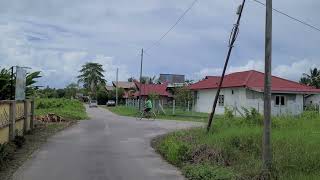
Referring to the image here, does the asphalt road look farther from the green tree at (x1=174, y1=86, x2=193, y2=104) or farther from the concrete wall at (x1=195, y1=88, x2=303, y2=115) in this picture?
the green tree at (x1=174, y1=86, x2=193, y2=104)

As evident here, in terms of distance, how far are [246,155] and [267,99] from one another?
2.35 m

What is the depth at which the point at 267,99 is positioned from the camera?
11359 millimetres

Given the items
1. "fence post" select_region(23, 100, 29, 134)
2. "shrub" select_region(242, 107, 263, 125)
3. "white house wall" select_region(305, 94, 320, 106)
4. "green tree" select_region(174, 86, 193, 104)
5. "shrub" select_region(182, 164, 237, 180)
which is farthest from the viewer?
"green tree" select_region(174, 86, 193, 104)

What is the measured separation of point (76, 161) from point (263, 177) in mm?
5636

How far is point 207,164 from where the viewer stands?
12398 millimetres

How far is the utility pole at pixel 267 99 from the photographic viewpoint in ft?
36.3

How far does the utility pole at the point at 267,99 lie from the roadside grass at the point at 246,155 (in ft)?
0.73

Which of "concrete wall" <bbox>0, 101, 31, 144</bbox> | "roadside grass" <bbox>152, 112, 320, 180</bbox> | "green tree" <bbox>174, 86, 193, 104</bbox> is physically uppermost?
"green tree" <bbox>174, 86, 193, 104</bbox>

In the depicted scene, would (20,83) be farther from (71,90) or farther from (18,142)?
(71,90)

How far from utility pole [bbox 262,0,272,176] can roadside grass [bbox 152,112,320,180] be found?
0.73 ft

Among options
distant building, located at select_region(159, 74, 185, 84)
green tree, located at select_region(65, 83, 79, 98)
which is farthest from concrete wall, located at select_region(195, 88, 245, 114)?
green tree, located at select_region(65, 83, 79, 98)

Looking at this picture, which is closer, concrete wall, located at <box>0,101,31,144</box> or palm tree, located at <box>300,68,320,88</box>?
concrete wall, located at <box>0,101,31,144</box>

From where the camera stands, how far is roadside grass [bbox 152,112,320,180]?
11055mm

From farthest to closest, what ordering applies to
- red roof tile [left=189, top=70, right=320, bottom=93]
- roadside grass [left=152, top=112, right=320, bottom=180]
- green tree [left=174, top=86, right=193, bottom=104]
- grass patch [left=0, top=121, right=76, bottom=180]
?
green tree [left=174, top=86, right=193, bottom=104] < red roof tile [left=189, top=70, right=320, bottom=93] < grass patch [left=0, top=121, right=76, bottom=180] < roadside grass [left=152, top=112, right=320, bottom=180]
